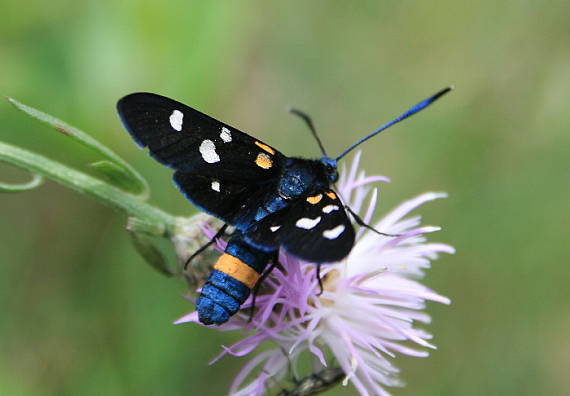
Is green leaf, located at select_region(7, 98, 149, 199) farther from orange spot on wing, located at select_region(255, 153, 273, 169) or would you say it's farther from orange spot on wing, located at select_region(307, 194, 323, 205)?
orange spot on wing, located at select_region(307, 194, 323, 205)

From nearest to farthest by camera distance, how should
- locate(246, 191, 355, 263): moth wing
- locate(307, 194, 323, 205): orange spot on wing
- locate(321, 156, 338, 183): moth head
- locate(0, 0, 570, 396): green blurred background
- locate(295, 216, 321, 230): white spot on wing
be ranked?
locate(246, 191, 355, 263): moth wing, locate(295, 216, 321, 230): white spot on wing, locate(307, 194, 323, 205): orange spot on wing, locate(321, 156, 338, 183): moth head, locate(0, 0, 570, 396): green blurred background

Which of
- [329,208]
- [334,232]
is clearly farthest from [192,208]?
[334,232]

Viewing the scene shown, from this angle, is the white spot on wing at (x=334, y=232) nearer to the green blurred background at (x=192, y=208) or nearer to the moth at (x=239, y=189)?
the moth at (x=239, y=189)

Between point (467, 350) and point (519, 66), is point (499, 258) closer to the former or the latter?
point (467, 350)

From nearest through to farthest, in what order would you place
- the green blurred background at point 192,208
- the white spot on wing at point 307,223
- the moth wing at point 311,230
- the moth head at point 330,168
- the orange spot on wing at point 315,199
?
the moth wing at point 311,230 < the white spot on wing at point 307,223 < the orange spot on wing at point 315,199 < the moth head at point 330,168 < the green blurred background at point 192,208

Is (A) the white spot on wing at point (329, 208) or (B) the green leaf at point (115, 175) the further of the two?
(B) the green leaf at point (115, 175)

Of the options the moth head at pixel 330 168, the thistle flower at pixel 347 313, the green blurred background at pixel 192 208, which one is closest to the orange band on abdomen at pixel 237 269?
the thistle flower at pixel 347 313

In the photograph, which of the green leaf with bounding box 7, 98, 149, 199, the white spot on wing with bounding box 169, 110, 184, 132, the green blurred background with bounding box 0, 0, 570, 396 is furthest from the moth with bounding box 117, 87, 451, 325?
the green blurred background with bounding box 0, 0, 570, 396
